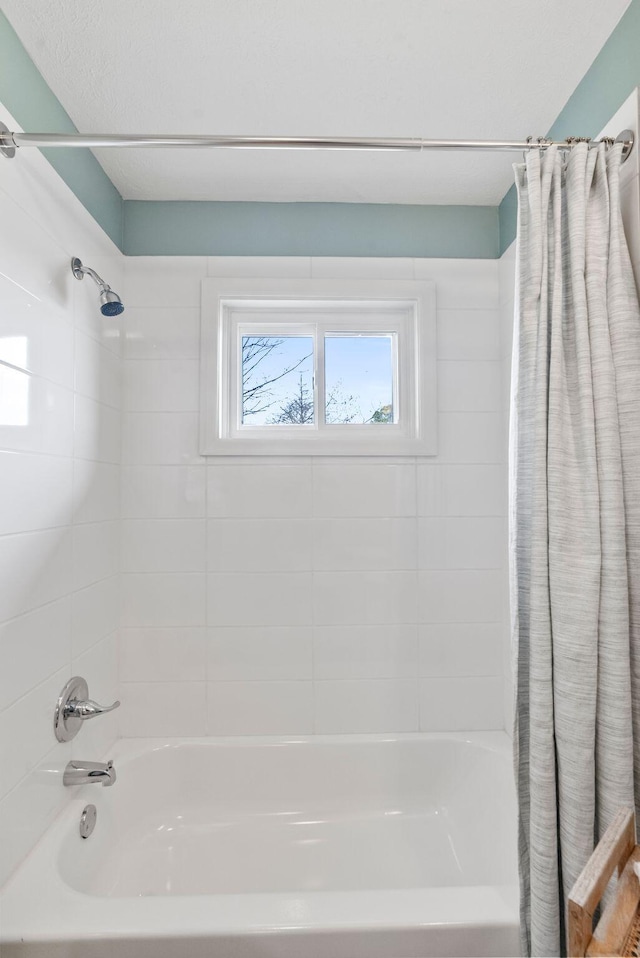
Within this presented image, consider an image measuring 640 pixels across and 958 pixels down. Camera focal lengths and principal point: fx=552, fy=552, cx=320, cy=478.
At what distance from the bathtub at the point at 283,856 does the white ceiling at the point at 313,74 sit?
2005 mm

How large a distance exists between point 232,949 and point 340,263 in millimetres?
2035

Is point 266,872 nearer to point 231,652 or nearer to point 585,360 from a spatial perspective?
point 231,652

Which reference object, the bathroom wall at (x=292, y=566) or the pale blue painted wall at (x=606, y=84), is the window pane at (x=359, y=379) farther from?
the pale blue painted wall at (x=606, y=84)

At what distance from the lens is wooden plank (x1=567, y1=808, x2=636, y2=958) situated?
79 centimetres

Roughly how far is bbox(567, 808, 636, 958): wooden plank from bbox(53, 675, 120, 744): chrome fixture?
116cm

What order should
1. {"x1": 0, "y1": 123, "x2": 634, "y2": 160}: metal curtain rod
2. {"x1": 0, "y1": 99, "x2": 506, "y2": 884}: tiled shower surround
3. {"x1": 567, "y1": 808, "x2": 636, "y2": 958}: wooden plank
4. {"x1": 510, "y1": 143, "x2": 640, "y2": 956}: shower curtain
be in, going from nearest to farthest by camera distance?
{"x1": 567, "y1": 808, "x2": 636, "y2": 958}: wooden plank, {"x1": 510, "y1": 143, "x2": 640, "y2": 956}: shower curtain, {"x1": 0, "y1": 123, "x2": 634, "y2": 160}: metal curtain rod, {"x1": 0, "y1": 99, "x2": 506, "y2": 884}: tiled shower surround

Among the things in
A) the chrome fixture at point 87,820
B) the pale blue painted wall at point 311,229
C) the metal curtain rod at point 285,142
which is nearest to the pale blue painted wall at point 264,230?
the pale blue painted wall at point 311,229

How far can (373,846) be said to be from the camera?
186 cm

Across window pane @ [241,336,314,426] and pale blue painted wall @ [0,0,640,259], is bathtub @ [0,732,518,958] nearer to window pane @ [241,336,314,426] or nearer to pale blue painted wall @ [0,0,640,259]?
window pane @ [241,336,314,426]

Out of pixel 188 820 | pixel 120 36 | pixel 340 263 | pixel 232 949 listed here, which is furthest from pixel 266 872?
pixel 120 36

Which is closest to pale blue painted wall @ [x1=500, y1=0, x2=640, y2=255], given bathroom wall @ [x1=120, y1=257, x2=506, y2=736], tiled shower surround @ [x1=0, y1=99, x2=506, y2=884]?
tiled shower surround @ [x1=0, y1=99, x2=506, y2=884]

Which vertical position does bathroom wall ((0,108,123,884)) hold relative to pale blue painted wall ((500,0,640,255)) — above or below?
below

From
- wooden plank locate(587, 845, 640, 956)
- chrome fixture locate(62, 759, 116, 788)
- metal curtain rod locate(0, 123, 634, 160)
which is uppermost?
metal curtain rod locate(0, 123, 634, 160)

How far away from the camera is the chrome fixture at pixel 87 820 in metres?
1.54
